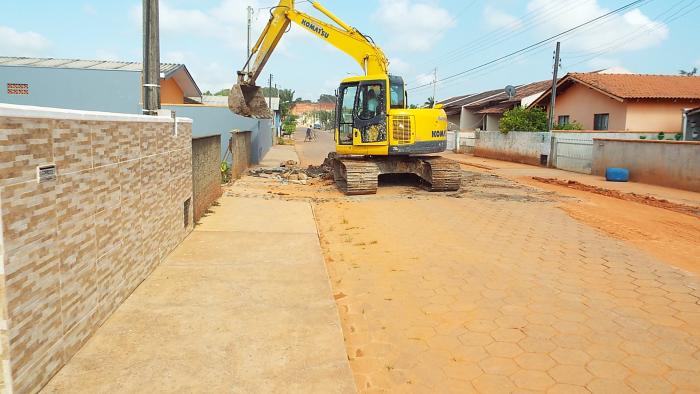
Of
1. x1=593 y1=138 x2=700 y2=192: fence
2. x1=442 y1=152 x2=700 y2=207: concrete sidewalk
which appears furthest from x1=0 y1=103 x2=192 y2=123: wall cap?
x1=593 y1=138 x2=700 y2=192: fence

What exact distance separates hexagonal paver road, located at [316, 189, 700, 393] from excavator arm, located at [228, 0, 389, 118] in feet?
23.0

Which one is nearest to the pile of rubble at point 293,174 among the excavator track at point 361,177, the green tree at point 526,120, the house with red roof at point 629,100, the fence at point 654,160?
the excavator track at point 361,177

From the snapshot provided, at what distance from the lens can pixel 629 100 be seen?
24.5 meters

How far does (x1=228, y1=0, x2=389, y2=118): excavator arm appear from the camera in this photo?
1373cm

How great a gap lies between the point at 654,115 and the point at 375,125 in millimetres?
19234

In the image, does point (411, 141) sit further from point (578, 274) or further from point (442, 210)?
point (578, 274)

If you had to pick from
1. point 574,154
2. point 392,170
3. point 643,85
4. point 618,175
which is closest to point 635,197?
point 618,175

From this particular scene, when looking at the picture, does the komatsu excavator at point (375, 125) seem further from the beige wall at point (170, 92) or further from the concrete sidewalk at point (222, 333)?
the beige wall at point (170, 92)

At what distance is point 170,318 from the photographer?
4020 mm

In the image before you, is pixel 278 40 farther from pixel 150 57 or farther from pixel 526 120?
pixel 526 120

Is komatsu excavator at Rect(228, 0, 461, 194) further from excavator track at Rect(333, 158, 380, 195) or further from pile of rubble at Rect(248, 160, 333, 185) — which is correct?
pile of rubble at Rect(248, 160, 333, 185)

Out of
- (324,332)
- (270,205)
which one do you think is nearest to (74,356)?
(324,332)

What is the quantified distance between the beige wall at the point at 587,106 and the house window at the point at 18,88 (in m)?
25.2

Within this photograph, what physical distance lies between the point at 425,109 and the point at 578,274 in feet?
24.4
